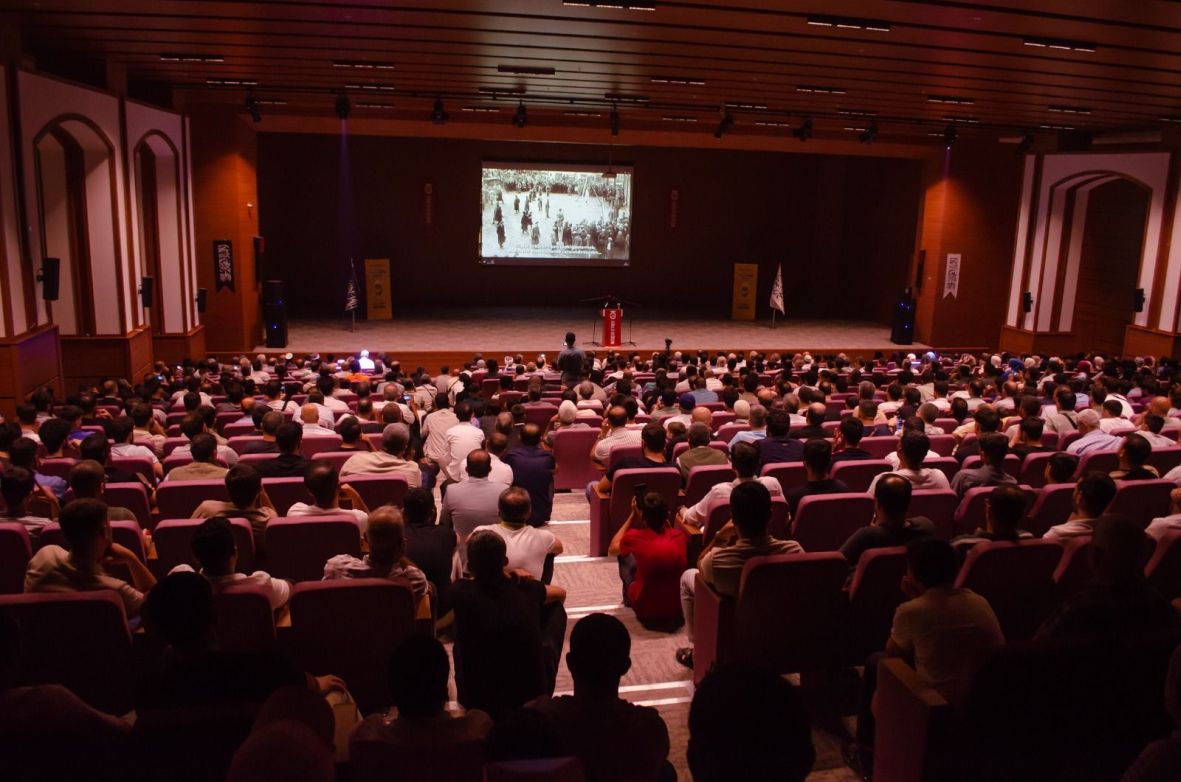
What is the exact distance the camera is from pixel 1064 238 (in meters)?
17.6

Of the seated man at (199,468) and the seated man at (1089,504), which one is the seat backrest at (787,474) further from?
the seated man at (199,468)

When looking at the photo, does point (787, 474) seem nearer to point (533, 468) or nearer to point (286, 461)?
point (533, 468)

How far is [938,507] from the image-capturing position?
503cm

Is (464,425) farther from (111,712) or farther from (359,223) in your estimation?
(359,223)

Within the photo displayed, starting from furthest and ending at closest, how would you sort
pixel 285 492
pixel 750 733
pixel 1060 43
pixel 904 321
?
pixel 904 321, pixel 1060 43, pixel 285 492, pixel 750 733

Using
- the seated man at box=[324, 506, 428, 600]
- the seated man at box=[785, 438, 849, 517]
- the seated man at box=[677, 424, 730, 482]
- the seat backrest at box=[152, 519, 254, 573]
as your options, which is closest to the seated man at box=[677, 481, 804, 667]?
the seated man at box=[785, 438, 849, 517]

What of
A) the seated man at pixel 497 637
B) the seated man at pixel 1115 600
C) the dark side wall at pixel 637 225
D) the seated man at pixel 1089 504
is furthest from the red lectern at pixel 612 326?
the seated man at pixel 1115 600

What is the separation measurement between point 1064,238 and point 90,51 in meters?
16.8

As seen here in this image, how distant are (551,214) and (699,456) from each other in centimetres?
1528

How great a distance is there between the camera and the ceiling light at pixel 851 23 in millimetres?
7887

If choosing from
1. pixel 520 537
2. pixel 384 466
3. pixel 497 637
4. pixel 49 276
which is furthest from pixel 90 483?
pixel 49 276

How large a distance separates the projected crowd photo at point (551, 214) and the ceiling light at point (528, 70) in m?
8.55

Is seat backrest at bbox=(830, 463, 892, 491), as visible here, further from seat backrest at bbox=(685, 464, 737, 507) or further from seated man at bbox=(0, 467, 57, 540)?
seated man at bbox=(0, 467, 57, 540)

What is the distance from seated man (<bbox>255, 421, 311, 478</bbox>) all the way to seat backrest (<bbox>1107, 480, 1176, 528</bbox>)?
4660 mm
